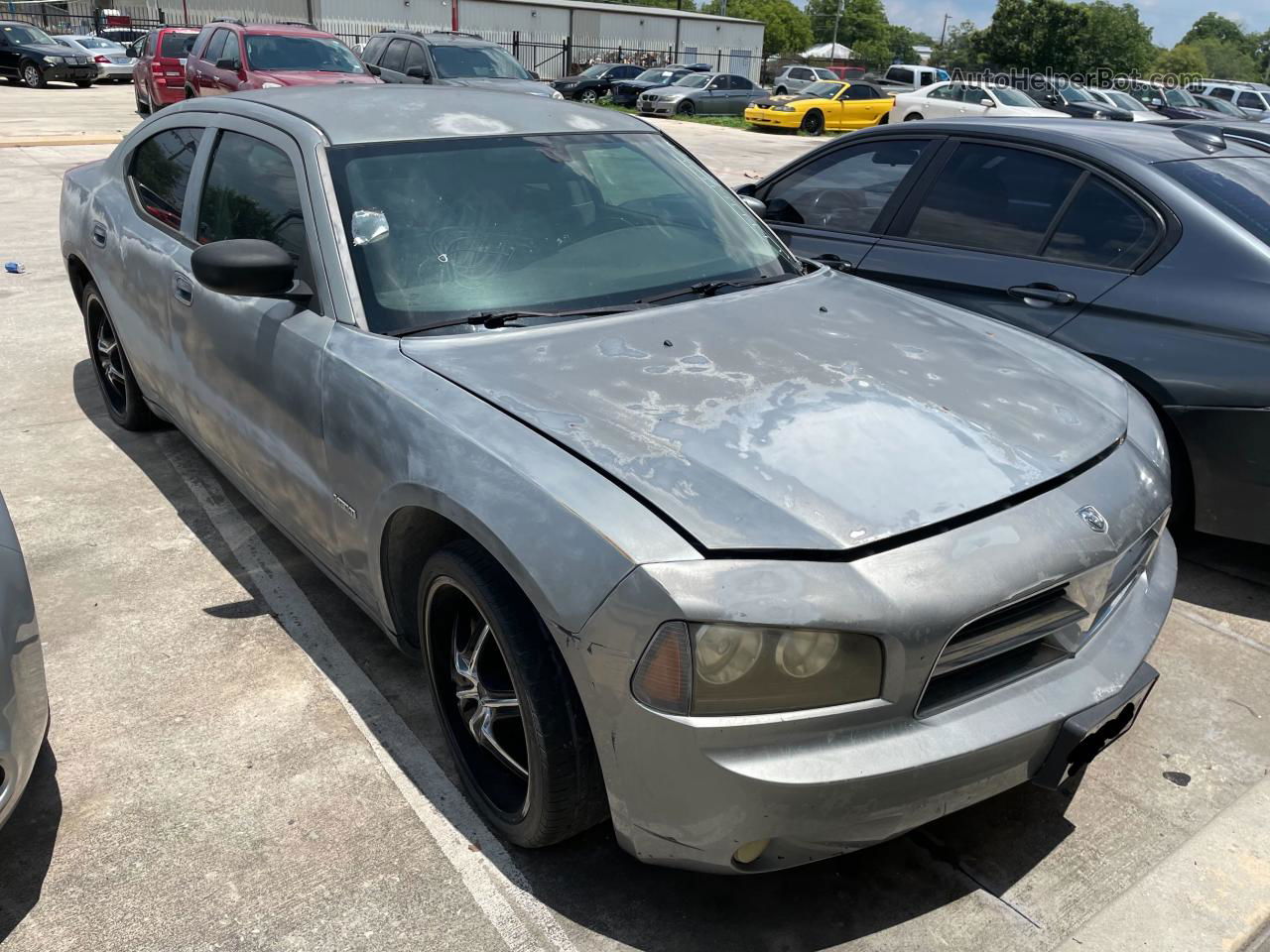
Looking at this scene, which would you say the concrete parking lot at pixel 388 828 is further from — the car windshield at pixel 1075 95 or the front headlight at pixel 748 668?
the car windshield at pixel 1075 95

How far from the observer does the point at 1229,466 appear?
3654 millimetres

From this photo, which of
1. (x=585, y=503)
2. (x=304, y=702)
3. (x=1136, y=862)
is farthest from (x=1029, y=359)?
(x=304, y=702)

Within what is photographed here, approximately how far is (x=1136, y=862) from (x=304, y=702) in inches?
89.6

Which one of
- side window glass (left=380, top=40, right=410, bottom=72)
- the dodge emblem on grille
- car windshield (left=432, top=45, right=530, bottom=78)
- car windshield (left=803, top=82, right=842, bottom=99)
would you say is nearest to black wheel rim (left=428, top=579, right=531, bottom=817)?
the dodge emblem on grille

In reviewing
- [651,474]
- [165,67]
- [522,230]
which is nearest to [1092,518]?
[651,474]

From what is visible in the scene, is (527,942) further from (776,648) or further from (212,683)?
(212,683)

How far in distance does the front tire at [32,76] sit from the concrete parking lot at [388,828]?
28.0 metres

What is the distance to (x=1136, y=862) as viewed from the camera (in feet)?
8.48

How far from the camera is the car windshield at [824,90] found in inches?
1071

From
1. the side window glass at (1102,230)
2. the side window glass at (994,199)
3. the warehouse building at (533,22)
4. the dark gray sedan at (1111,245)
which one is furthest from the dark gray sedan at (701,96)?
the side window glass at (1102,230)

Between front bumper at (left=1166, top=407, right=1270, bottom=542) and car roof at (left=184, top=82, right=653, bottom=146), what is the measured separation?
7.42 ft

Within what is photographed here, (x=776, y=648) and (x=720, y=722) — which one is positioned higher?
(x=776, y=648)

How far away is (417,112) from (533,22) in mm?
49806

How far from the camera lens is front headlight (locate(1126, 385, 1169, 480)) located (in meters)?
2.75
